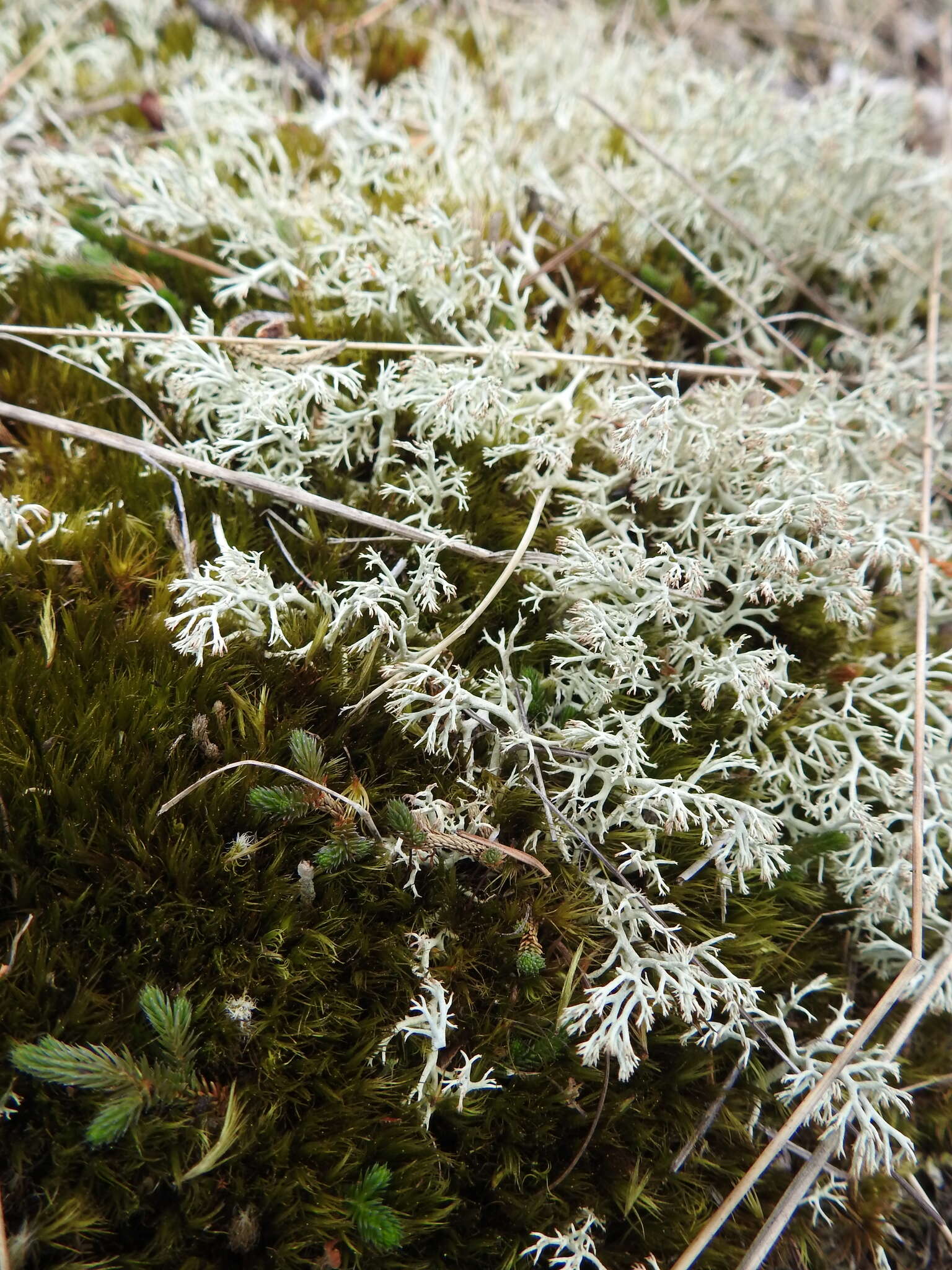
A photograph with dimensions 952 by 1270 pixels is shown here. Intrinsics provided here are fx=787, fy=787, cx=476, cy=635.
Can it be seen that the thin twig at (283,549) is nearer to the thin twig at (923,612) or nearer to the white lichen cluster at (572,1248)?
the white lichen cluster at (572,1248)

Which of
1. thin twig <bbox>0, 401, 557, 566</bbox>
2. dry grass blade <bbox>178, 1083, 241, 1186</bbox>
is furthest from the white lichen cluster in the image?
thin twig <bbox>0, 401, 557, 566</bbox>

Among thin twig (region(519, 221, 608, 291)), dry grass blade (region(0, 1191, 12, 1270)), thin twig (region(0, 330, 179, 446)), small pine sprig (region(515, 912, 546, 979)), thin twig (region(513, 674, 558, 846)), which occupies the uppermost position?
thin twig (region(519, 221, 608, 291))

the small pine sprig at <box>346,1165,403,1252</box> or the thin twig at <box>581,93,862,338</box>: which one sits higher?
the thin twig at <box>581,93,862,338</box>

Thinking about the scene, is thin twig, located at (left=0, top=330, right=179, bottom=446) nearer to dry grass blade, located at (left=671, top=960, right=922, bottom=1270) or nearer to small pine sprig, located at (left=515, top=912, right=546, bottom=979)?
small pine sprig, located at (left=515, top=912, right=546, bottom=979)

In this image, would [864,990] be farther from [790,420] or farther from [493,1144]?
[790,420]

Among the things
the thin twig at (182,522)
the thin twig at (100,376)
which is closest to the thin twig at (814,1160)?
the thin twig at (182,522)

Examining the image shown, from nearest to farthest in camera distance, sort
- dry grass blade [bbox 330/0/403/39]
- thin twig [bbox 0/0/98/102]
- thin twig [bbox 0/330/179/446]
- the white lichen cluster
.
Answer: the white lichen cluster → thin twig [bbox 0/330/179/446] → thin twig [bbox 0/0/98/102] → dry grass blade [bbox 330/0/403/39]

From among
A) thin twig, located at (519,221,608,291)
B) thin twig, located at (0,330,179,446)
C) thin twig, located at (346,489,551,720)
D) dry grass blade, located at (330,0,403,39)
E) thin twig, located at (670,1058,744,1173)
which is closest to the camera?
thin twig, located at (670,1058,744,1173)
